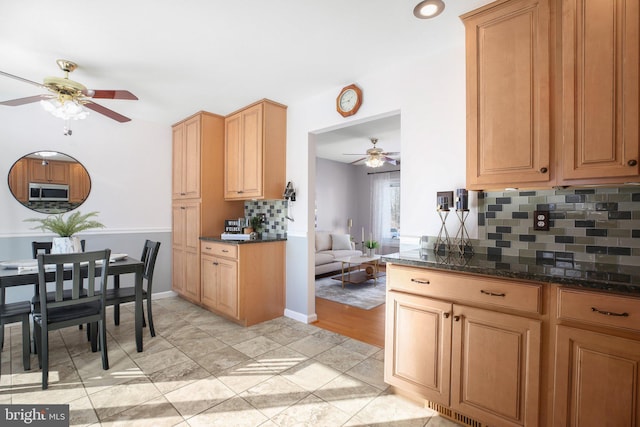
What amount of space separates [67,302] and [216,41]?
2278mm

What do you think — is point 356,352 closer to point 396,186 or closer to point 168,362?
point 168,362

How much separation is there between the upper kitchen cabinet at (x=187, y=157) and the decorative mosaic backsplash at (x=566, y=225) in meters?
3.35

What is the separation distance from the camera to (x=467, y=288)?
1.61 meters

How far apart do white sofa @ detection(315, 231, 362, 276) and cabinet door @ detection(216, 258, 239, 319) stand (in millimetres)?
2305

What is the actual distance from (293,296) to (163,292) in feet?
6.99

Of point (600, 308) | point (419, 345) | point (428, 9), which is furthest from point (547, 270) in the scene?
point (428, 9)

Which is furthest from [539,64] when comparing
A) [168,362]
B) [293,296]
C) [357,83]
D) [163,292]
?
[163,292]

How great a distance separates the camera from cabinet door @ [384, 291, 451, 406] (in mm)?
1705

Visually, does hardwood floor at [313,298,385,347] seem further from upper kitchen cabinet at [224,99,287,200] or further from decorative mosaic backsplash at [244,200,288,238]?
upper kitchen cabinet at [224,99,287,200]

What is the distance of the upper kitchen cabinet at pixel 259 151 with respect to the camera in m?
3.37

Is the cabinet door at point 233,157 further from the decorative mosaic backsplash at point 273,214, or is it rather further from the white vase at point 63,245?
the white vase at point 63,245

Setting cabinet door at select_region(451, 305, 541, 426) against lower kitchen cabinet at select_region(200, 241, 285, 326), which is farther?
lower kitchen cabinet at select_region(200, 241, 285, 326)

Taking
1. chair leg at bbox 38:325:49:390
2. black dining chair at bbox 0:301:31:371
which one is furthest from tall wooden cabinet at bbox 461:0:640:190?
black dining chair at bbox 0:301:31:371

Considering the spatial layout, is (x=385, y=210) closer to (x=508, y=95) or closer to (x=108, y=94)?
(x=508, y=95)
